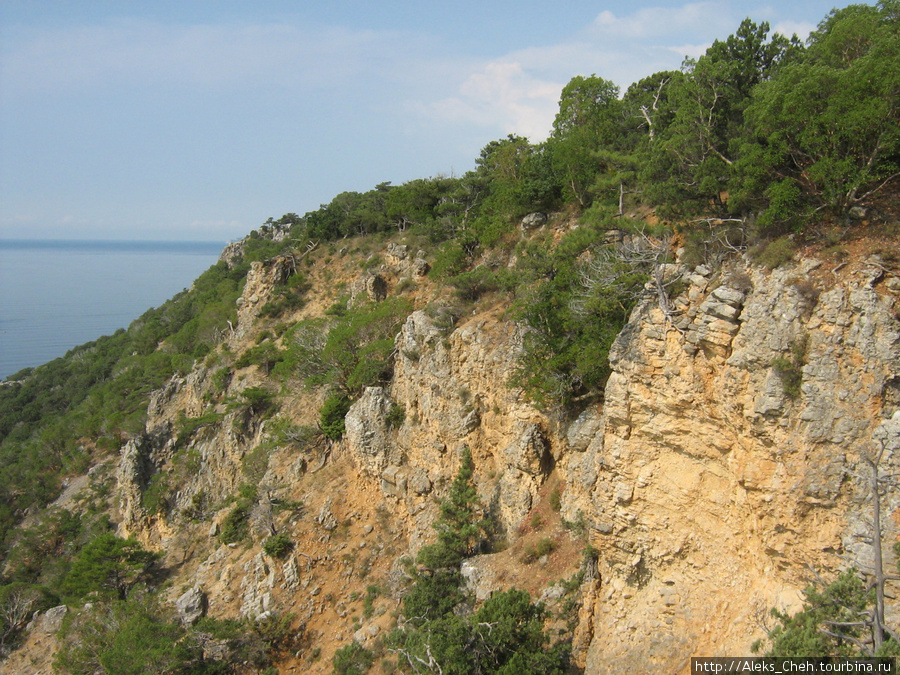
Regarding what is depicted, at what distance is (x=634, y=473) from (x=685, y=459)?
1249 mm

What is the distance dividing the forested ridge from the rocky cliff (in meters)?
1.20

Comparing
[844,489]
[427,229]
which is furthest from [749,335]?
[427,229]

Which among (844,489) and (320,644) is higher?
(844,489)

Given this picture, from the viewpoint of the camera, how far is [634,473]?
13.1 m

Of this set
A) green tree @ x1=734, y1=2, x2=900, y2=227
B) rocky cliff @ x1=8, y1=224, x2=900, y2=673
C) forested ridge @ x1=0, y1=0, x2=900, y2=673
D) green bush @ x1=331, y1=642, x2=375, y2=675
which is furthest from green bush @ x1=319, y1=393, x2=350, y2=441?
green tree @ x1=734, y1=2, x2=900, y2=227

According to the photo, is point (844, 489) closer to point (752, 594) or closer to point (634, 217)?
point (752, 594)

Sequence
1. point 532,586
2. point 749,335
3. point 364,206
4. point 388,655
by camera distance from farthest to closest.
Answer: point 364,206
point 388,655
point 532,586
point 749,335

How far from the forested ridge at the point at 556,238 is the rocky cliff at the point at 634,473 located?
3.93 ft

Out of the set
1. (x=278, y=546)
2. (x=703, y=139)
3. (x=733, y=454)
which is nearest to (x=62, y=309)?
(x=278, y=546)

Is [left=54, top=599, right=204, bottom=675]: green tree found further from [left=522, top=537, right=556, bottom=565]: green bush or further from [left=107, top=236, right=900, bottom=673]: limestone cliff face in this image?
[left=522, top=537, right=556, bottom=565]: green bush

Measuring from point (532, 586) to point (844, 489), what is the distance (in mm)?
8593

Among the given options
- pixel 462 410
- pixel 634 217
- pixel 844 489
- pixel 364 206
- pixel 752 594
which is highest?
pixel 364 206

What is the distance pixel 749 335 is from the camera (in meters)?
10.9

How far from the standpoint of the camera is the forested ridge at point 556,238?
38.2 ft
